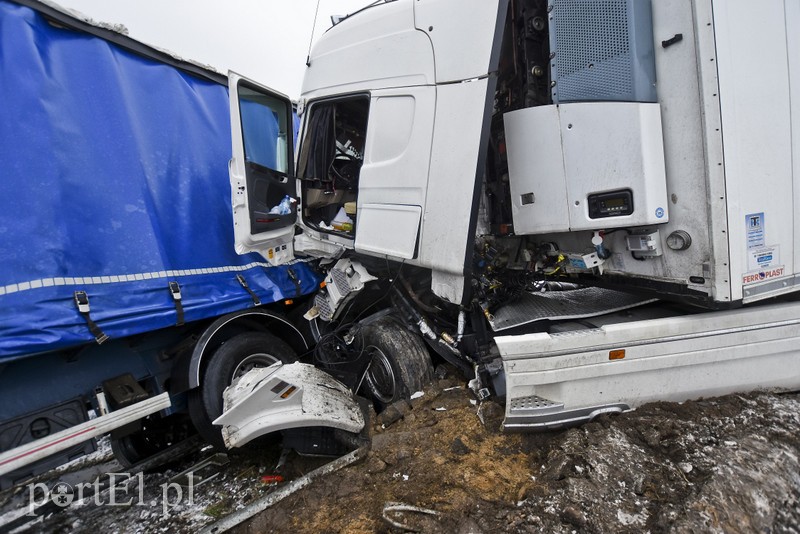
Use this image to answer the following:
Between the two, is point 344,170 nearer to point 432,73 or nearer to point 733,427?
point 432,73

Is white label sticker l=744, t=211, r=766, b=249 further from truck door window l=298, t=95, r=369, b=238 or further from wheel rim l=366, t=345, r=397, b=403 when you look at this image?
truck door window l=298, t=95, r=369, b=238

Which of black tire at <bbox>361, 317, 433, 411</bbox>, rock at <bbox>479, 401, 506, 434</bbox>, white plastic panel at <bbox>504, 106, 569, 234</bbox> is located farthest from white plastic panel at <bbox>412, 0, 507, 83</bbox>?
rock at <bbox>479, 401, 506, 434</bbox>

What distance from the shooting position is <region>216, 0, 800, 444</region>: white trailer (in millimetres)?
1935

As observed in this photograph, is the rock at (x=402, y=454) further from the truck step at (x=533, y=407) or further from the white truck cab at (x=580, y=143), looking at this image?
the white truck cab at (x=580, y=143)

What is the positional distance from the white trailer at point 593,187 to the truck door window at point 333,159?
42 centimetres

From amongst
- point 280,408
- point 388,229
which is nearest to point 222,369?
point 280,408

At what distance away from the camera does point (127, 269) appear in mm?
2494

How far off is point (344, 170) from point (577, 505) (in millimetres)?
2782

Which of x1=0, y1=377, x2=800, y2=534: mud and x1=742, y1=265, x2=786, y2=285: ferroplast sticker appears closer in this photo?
x1=0, y1=377, x2=800, y2=534: mud

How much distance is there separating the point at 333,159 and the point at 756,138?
Answer: 2696 millimetres

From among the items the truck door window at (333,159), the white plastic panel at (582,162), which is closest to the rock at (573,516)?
the white plastic panel at (582,162)

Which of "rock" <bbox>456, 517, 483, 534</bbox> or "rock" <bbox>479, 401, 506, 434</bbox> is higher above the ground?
"rock" <bbox>479, 401, 506, 434</bbox>

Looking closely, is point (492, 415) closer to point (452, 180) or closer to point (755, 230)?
point (452, 180)

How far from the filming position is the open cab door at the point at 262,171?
304 cm
